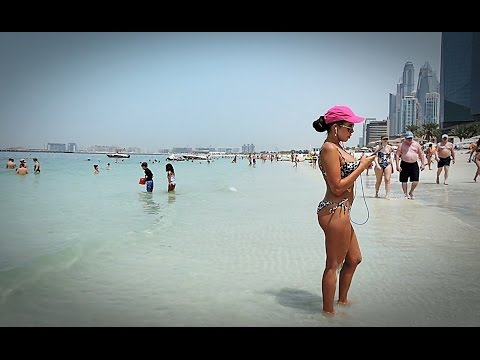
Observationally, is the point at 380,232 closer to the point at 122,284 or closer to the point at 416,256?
the point at 416,256

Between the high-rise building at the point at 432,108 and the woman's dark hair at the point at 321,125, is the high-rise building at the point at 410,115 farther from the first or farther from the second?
the woman's dark hair at the point at 321,125

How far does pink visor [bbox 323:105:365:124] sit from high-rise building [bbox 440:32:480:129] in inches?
3793

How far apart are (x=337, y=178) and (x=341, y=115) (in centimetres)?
43

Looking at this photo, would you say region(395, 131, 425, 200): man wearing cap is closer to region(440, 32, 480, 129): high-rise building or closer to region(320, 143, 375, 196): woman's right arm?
region(320, 143, 375, 196): woman's right arm

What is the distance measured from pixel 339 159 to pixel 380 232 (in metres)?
3.96

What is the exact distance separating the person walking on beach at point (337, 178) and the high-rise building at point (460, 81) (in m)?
96.4

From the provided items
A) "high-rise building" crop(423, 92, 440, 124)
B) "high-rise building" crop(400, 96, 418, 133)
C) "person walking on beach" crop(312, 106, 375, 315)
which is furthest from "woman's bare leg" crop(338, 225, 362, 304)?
"high-rise building" crop(423, 92, 440, 124)

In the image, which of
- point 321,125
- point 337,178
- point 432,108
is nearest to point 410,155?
point 321,125

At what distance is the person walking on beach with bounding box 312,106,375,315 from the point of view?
2.99m

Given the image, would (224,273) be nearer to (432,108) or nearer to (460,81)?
(460,81)

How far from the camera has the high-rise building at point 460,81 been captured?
303 feet

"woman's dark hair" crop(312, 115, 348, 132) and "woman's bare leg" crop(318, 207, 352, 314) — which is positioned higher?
"woman's dark hair" crop(312, 115, 348, 132)

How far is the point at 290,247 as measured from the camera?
5785 millimetres
